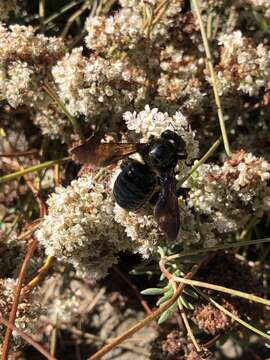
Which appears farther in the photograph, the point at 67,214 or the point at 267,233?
the point at 267,233

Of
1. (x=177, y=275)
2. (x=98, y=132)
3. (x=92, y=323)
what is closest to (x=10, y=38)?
(x=98, y=132)

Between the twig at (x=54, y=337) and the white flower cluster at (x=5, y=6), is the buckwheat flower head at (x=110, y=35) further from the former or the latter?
the twig at (x=54, y=337)

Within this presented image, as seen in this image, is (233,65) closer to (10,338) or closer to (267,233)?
(267,233)

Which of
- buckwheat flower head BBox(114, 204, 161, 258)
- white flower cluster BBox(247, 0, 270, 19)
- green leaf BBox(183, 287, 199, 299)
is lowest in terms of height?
green leaf BBox(183, 287, 199, 299)

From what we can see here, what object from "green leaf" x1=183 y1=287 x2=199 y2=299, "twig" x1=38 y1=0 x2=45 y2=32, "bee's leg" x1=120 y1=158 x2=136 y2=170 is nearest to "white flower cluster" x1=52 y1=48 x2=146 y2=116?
"bee's leg" x1=120 y1=158 x2=136 y2=170

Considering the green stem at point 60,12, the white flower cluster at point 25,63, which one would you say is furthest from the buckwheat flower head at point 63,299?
the green stem at point 60,12

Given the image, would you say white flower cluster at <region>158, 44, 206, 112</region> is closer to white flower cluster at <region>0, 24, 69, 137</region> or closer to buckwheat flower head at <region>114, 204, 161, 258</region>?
white flower cluster at <region>0, 24, 69, 137</region>

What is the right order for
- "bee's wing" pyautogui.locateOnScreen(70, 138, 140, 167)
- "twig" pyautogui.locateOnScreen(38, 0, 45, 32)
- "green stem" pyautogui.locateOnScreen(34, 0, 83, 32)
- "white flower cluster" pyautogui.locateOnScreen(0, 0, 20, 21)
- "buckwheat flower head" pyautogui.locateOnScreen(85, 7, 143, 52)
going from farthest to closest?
"green stem" pyautogui.locateOnScreen(34, 0, 83, 32) < "twig" pyautogui.locateOnScreen(38, 0, 45, 32) < "white flower cluster" pyautogui.locateOnScreen(0, 0, 20, 21) < "buckwheat flower head" pyautogui.locateOnScreen(85, 7, 143, 52) < "bee's wing" pyautogui.locateOnScreen(70, 138, 140, 167)
